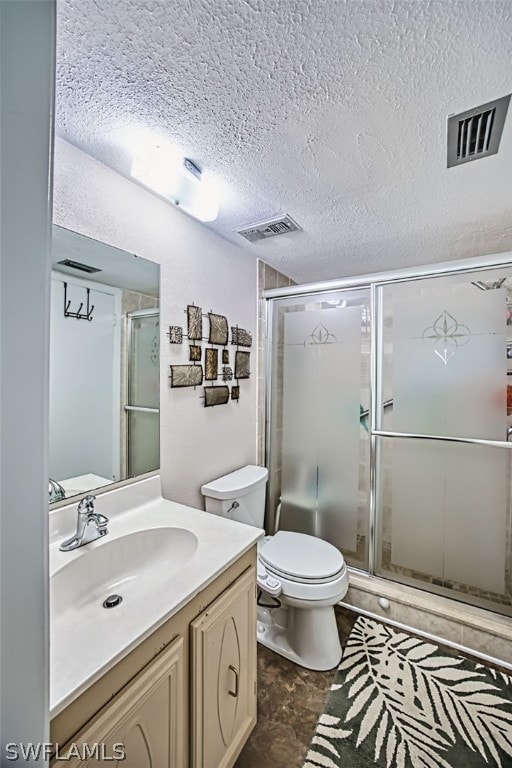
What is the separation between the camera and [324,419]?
2.13 meters

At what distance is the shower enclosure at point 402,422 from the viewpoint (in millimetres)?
1691

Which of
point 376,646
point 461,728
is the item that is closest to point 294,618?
point 376,646

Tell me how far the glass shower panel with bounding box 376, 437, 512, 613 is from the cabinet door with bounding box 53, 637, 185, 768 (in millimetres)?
1471

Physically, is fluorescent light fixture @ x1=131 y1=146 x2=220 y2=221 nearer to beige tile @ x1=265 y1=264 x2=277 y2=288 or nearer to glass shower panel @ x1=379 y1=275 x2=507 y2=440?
beige tile @ x1=265 y1=264 x2=277 y2=288

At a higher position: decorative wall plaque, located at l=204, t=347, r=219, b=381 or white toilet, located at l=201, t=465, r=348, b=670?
decorative wall plaque, located at l=204, t=347, r=219, b=381

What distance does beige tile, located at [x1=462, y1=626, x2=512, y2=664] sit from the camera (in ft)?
5.09

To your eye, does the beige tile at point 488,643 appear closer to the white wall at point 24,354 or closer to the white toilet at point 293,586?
the white toilet at point 293,586

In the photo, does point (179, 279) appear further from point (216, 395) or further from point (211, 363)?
point (216, 395)

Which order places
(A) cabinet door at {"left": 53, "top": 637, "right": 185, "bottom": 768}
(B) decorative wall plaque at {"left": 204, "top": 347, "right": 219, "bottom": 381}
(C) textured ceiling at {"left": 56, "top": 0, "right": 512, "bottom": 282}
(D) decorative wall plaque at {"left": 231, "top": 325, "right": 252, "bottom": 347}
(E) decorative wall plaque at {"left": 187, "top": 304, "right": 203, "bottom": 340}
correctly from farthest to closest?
(D) decorative wall plaque at {"left": 231, "top": 325, "right": 252, "bottom": 347} < (B) decorative wall plaque at {"left": 204, "top": 347, "right": 219, "bottom": 381} < (E) decorative wall plaque at {"left": 187, "top": 304, "right": 203, "bottom": 340} < (C) textured ceiling at {"left": 56, "top": 0, "right": 512, "bottom": 282} < (A) cabinet door at {"left": 53, "top": 637, "right": 185, "bottom": 768}

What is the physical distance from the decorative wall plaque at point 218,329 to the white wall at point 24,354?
4.79 feet

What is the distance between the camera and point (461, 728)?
1.26m

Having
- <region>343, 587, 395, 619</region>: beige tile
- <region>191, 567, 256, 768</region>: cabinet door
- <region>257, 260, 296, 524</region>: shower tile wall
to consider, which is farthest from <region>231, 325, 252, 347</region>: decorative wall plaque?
<region>343, 587, 395, 619</region>: beige tile

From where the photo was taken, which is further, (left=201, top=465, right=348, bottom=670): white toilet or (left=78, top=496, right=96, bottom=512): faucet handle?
(left=201, top=465, right=348, bottom=670): white toilet

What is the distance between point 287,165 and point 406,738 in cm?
222
